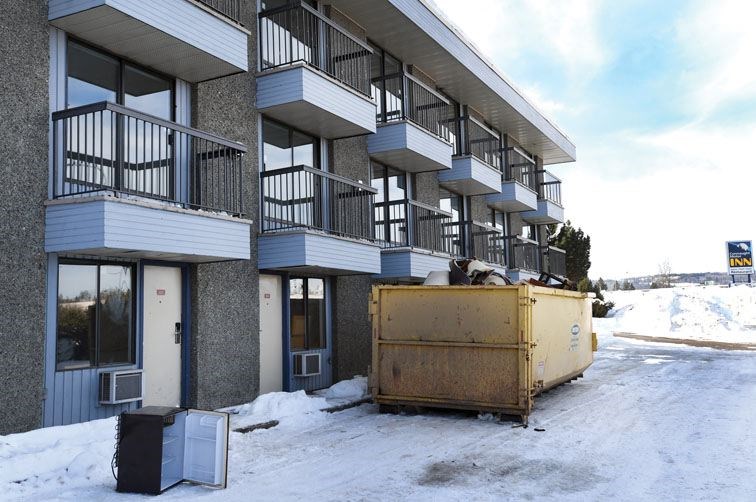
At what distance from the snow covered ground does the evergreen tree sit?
33978mm

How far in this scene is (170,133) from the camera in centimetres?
1072

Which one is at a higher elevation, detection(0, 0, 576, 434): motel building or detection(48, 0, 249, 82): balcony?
detection(48, 0, 249, 82): balcony

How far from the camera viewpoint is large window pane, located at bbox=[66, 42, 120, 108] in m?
9.54

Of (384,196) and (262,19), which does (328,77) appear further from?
(384,196)

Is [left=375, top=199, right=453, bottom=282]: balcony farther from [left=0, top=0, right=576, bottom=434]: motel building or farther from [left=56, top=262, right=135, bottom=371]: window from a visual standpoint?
[left=56, top=262, right=135, bottom=371]: window

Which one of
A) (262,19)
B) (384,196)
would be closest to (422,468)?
(262,19)

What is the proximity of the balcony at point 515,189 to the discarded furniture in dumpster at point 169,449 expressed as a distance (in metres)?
18.6


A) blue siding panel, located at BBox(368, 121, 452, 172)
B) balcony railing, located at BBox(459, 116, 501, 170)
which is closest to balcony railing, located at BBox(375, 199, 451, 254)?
blue siding panel, located at BBox(368, 121, 452, 172)

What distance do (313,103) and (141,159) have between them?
12.0 ft

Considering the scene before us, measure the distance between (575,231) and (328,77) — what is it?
36765mm

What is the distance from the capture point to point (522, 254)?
82.4 ft

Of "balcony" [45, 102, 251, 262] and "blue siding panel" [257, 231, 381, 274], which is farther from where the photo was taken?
"blue siding panel" [257, 231, 381, 274]

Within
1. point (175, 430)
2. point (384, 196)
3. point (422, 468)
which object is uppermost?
point (384, 196)

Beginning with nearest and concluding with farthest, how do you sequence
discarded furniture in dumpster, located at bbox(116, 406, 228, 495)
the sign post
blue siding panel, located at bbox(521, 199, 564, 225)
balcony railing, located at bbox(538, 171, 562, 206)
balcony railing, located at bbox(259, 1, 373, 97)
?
discarded furniture in dumpster, located at bbox(116, 406, 228, 495) < balcony railing, located at bbox(259, 1, 373, 97) < blue siding panel, located at bbox(521, 199, 564, 225) < balcony railing, located at bbox(538, 171, 562, 206) < the sign post
